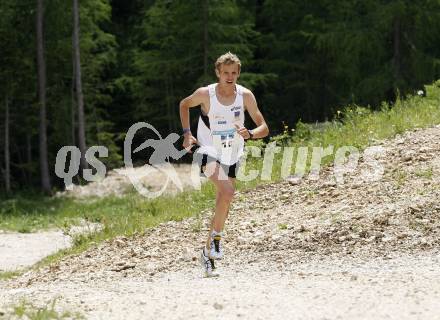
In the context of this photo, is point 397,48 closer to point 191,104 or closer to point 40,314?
point 191,104

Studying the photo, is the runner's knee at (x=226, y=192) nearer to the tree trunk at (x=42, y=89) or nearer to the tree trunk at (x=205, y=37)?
the tree trunk at (x=42, y=89)

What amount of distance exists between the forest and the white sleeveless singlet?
1615cm

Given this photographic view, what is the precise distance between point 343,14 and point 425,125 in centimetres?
1789

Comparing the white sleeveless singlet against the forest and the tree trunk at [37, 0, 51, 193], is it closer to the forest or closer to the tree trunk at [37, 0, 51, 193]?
the forest

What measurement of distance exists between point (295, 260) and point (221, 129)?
1980 millimetres

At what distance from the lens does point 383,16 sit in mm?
26078

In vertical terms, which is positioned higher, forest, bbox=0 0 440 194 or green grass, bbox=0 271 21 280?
forest, bbox=0 0 440 194

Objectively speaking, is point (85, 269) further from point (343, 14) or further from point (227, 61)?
point (343, 14)

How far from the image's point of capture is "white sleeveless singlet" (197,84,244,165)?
25.9 ft

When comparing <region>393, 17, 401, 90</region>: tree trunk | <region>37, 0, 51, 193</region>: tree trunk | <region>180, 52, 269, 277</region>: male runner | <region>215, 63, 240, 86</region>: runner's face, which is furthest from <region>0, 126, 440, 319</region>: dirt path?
<region>37, 0, 51, 193</region>: tree trunk

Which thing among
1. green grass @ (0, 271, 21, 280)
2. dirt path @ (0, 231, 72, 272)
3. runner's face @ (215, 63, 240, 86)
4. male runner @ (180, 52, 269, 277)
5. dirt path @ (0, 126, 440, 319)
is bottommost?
dirt path @ (0, 231, 72, 272)

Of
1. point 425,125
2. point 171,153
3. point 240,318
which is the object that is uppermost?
point 425,125

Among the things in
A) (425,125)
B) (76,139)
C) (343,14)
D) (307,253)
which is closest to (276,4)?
(343,14)

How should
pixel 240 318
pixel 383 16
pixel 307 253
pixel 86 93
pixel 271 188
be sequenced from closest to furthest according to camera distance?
pixel 240 318 → pixel 307 253 → pixel 271 188 → pixel 383 16 → pixel 86 93
